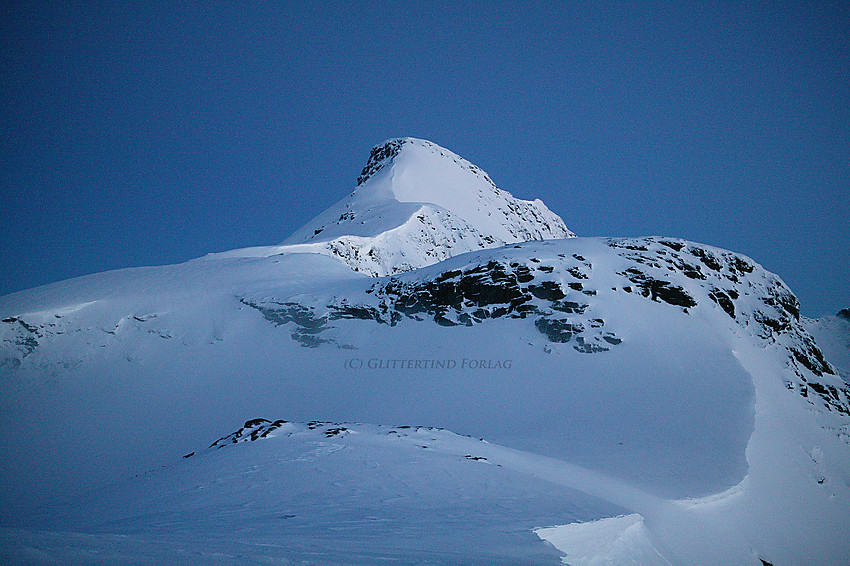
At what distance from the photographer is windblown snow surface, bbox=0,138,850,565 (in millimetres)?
6172

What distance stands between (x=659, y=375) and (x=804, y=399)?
8.69 m

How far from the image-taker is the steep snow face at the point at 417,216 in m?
43.3

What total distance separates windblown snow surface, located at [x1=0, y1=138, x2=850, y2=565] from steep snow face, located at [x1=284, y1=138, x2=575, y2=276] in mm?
11535

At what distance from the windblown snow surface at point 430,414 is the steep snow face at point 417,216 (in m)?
11.5

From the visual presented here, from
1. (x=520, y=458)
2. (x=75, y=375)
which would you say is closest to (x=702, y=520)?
(x=520, y=458)

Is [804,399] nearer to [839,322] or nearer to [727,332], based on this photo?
[727,332]

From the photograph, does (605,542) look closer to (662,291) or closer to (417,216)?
(662,291)

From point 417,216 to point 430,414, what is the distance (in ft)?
113

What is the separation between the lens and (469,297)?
24.1 meters

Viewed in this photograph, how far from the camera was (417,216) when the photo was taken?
50.0 metres

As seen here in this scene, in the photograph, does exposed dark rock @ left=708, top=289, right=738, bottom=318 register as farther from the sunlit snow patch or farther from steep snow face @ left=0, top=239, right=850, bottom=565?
the sunlit snow patch

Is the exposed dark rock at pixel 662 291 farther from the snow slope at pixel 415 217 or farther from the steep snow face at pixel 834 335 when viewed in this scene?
the steep snow face at pixel 834 335

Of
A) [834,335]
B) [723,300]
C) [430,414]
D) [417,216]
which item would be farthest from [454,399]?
[834,335]

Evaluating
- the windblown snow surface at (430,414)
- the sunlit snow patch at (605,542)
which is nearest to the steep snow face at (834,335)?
the windblown snow surface at (430,414)
